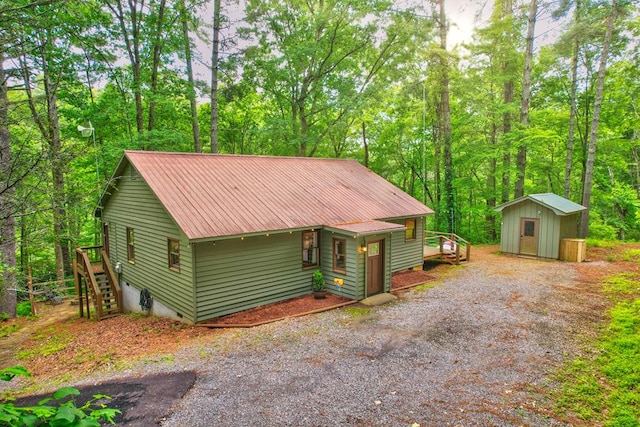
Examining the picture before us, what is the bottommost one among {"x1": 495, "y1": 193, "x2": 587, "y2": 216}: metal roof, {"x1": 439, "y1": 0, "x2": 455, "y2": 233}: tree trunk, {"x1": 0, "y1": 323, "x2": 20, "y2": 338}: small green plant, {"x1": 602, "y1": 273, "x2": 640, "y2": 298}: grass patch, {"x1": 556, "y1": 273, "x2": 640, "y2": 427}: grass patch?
{"x1": 0, "y1": 323, "x2": 20, "y2": 338}: small green plant

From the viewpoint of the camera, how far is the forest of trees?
15.8 m

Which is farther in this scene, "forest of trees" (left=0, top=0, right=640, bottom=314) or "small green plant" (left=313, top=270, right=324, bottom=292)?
"forest of trees" (left=0, top=0, right=640, bottom=314)

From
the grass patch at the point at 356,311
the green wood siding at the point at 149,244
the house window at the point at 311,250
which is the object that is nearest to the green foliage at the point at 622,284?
the grass patch at the point at 356,311

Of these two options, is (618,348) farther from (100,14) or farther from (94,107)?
(100,14)

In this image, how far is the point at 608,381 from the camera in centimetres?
564

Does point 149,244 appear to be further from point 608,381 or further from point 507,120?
point 507,120

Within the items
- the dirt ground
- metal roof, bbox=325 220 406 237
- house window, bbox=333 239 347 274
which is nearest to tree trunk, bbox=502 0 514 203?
Result: the dirt ground

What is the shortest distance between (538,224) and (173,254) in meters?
14.7

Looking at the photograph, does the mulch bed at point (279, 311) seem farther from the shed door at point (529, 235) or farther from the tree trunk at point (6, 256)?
the shed door at point (529, 235)

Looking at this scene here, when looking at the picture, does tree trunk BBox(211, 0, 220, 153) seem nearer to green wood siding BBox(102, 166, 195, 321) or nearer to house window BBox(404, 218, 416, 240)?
green wood siding BBox(102, 166, 195, 321)

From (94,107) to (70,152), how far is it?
12182 mm

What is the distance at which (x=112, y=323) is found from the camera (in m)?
10.8

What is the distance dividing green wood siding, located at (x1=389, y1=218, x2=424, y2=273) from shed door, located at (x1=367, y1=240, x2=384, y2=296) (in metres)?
2.23

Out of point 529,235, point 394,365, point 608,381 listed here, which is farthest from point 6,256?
point 529,235
